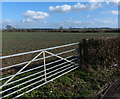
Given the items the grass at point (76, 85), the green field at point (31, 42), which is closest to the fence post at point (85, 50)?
the grass at point (76, 85)

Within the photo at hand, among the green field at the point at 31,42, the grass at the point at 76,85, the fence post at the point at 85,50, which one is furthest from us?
the green field at the point at 31,42

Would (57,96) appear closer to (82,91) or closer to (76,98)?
(76,98)

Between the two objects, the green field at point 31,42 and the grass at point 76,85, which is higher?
the green field at point 31,42

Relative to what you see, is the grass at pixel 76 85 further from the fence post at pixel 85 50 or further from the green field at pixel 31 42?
the green field at pixel 31 42

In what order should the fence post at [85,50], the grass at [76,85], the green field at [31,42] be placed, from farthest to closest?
the green field at [31,42] < the fence post at [85,50] < the grass at [76,85]

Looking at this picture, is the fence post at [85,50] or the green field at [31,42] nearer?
the fence post at [85,50]

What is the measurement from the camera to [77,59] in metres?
6.05

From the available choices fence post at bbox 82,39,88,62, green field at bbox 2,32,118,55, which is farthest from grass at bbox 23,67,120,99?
green field at bbox 2,32,118,55

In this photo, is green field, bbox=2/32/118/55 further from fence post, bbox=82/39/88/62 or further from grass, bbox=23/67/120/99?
grass, bbox=23/67/120/99

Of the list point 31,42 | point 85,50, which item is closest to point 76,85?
point 85,50

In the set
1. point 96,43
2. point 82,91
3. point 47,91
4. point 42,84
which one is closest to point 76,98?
point 82,91

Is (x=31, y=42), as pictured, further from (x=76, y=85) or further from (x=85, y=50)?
(x=76, y=85)

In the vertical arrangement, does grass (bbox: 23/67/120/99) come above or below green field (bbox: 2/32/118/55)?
below

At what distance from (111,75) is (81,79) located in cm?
147
